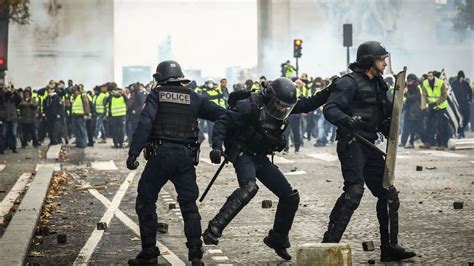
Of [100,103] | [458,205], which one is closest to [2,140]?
[100,103]

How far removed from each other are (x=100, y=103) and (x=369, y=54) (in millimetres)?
27005

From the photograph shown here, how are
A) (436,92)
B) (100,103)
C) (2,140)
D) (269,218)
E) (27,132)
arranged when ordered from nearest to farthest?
(269,218) < (436,92) < (2,140) < (27,132) < (100,103)

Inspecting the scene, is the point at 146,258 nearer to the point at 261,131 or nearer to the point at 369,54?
the point at 261,131

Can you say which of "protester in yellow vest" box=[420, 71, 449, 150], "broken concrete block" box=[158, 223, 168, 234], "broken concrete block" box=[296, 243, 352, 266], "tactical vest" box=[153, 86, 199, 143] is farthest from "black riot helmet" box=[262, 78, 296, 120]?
"protester in yellow vest" box=[420, 71, 449, 150]

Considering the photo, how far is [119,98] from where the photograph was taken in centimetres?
3300

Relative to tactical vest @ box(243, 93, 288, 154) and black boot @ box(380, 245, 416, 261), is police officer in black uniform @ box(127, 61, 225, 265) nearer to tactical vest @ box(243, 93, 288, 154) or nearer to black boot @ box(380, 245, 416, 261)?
tactical vest @ box(243, 93, 288, 154)

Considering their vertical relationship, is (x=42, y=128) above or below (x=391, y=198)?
below

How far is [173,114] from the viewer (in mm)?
9922

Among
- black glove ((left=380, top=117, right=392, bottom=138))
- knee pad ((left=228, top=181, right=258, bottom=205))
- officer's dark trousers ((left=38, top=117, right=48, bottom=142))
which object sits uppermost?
black glove ((left=380, top=117, right=392, bottom=138))

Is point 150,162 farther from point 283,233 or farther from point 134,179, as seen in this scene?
point 134,179

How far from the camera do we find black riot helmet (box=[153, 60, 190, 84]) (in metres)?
9.97

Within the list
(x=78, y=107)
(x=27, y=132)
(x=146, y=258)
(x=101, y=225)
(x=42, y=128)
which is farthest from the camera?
(x=42, y=128)

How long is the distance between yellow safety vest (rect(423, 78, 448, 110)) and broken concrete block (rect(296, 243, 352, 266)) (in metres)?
20.4

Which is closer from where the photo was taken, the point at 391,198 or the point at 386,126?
the point at 391,198
